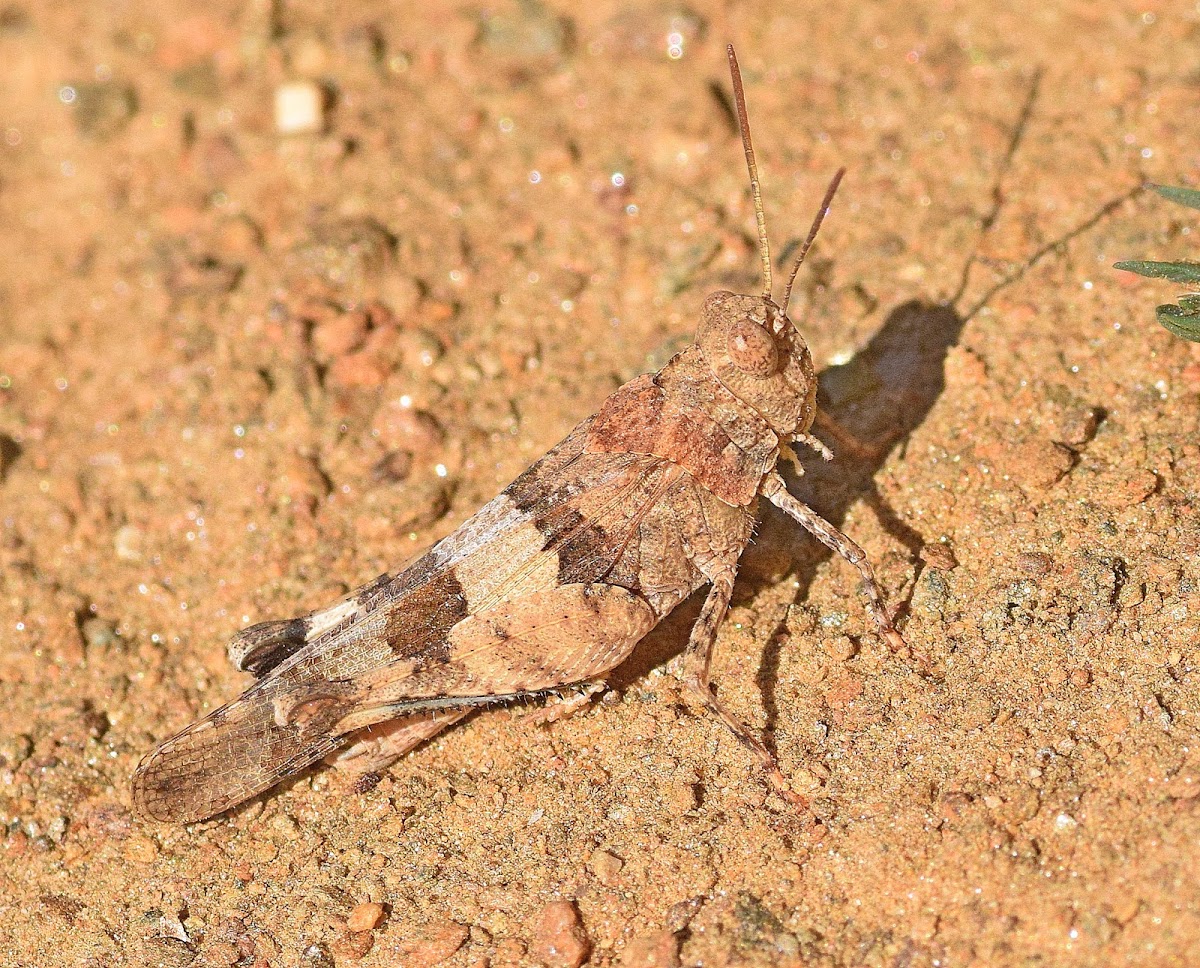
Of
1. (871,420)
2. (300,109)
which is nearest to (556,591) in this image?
(871,420)

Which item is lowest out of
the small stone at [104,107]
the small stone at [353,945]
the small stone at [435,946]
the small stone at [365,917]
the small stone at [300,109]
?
the small stone at [435,946]

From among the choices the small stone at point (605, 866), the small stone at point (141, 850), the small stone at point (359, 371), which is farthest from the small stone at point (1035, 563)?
the small stone at point (141, 850)

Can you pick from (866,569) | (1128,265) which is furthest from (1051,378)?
(866,569)

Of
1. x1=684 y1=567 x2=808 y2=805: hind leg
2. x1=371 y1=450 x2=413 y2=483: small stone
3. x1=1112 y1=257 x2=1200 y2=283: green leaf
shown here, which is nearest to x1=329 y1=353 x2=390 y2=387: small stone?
x1=371 y1=450 x2=413 y2=483: small stone

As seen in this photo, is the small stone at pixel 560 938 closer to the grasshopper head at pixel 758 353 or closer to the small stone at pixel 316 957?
the small stone at pixel 316 957

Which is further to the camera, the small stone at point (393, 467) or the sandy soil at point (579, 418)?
the small stone at point (393, 467)

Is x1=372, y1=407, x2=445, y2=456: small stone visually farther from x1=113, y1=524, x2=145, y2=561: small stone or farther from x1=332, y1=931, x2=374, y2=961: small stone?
x1=332, y1=931, x2=374, y2=961: small stone

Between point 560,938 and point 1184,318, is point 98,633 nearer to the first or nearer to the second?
point 560,938

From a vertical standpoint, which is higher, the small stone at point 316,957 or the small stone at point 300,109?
the small stone at point 300,109
